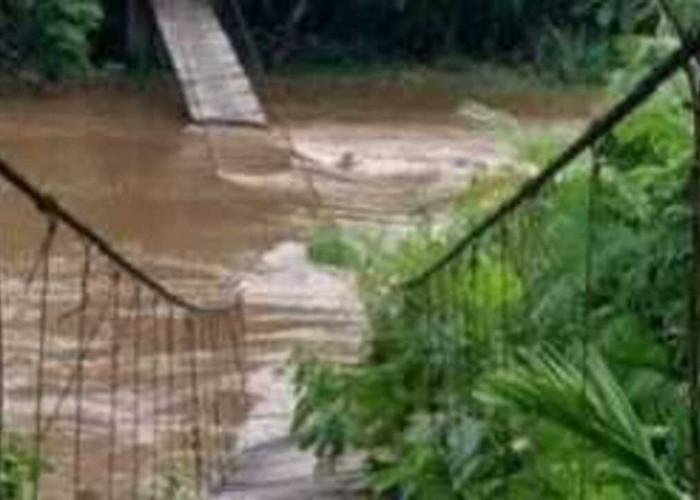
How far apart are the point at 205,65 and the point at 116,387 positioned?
1165 centimetres

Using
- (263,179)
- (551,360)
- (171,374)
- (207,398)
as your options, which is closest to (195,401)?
(207,398)

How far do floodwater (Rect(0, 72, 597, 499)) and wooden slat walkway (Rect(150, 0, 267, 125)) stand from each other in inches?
10.0

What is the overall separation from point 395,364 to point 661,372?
178 cm

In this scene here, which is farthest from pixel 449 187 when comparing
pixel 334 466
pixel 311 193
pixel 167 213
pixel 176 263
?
pixel 334 466

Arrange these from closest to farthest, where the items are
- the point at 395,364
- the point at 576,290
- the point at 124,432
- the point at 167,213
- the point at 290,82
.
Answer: the point at 576,290 → the point at 395,364 → the point at 124,432 → the point at 167,213 → the point at 290,82

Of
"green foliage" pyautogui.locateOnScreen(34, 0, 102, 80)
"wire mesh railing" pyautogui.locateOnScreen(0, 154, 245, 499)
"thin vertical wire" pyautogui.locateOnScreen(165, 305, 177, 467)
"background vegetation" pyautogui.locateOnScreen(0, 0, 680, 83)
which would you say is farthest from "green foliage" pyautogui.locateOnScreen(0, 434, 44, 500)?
"background vegetation" pyautogui.locateOnScreen(0, 0, 680, 83)

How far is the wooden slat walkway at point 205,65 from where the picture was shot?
17844 mm

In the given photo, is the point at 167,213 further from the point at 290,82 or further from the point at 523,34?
the point at 523,34

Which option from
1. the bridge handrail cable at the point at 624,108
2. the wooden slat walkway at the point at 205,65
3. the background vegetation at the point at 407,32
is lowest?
the background vegetation at the point at 407,32

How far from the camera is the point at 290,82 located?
68.4 ft

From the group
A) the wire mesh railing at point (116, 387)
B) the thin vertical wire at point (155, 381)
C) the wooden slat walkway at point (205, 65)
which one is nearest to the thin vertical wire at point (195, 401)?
the wire mesh railing at point (116, 387)

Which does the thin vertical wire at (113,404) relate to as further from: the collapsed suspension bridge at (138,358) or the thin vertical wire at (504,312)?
the thin vertical wire at (504,312)

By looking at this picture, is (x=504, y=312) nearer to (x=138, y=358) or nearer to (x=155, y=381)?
(x=155, y=381)

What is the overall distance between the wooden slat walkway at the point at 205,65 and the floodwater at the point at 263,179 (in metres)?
0.25
